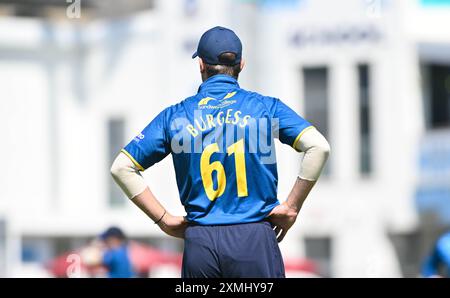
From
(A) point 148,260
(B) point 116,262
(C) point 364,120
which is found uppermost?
(C) point 364,120

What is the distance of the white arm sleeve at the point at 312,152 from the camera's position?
→ 19.1 ft

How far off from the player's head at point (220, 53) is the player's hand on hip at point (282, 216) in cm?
71

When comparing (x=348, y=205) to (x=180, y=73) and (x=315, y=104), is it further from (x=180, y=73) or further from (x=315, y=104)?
(x=180, y=73)

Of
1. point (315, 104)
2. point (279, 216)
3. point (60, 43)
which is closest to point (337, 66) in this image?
point (315, 104)

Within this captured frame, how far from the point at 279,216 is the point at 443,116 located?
28.5 meters

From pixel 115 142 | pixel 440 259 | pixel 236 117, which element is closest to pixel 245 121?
pixel 236 117

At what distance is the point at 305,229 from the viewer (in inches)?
1293

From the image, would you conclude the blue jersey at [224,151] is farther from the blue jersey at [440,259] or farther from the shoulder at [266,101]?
the blue jersey at [440,259]

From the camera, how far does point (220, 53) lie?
5.96m

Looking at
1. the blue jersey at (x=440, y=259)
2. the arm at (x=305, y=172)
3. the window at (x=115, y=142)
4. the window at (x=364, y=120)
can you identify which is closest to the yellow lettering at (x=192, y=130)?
the arm at (x=305, y=172)

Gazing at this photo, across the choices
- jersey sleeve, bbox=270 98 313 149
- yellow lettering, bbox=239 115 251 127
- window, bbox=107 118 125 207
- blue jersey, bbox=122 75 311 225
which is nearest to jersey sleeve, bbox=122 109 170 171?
blue jersey, bbox=122 75 311 225

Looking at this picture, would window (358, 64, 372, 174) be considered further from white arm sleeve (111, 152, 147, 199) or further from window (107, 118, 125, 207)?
white arm sleeve (111, 152, 147, 199)

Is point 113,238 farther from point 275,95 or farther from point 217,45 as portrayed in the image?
point 275,95

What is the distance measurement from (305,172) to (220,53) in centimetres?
71
